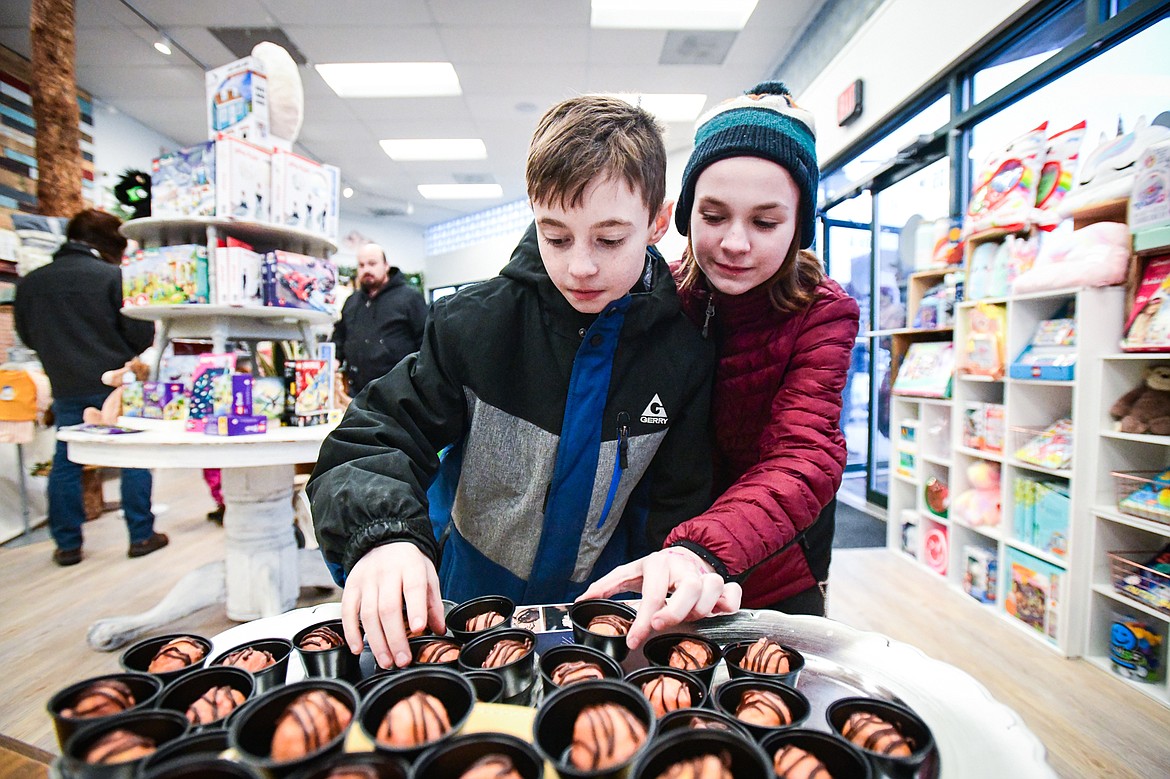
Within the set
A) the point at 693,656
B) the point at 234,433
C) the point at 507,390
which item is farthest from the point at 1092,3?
the point at 234,433

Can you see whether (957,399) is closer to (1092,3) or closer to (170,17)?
(1092,3)

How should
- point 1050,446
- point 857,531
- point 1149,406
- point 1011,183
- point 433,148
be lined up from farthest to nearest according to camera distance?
1. point 433,148
2. point 857,531
3. point 1011,183
4. point 1050,446
5. point 1149,406

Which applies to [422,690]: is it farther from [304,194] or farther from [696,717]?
[304,194]

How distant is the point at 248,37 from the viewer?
Result: 14.7 ft

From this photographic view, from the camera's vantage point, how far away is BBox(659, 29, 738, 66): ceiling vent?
14.3 ft

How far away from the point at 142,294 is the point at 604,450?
6.50ft

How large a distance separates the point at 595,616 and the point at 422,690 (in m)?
0.27

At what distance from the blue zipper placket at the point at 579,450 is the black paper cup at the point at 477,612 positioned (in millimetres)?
221

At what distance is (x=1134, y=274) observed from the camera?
2.07 m

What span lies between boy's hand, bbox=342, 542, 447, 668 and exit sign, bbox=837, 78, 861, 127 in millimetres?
4332

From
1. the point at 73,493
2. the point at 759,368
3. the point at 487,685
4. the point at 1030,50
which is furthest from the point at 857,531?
the point at 73,493

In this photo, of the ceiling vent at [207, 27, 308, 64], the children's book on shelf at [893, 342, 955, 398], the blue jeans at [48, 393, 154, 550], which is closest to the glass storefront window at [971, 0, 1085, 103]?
the children's book on shelf at [893, 342, 955, 398]

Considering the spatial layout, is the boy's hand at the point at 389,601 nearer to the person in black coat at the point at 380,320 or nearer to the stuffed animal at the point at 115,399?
the stuffed animal at the point at 115,399

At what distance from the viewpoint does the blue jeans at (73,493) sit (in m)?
3.11
